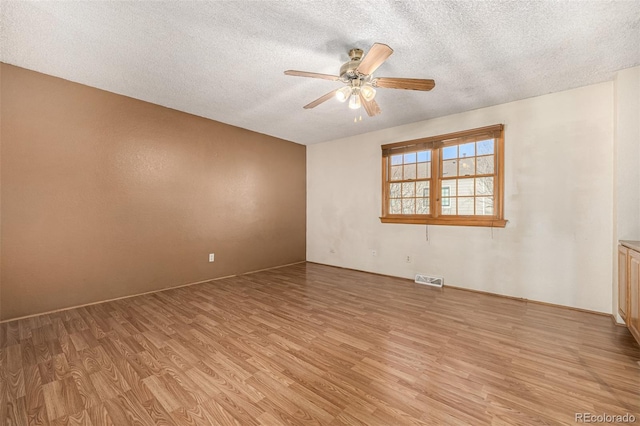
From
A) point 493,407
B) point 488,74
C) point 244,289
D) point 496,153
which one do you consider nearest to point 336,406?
point 493,407

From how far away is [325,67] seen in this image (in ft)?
8.92

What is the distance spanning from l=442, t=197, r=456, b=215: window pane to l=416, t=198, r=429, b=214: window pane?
0.87 ft

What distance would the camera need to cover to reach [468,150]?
3.91m

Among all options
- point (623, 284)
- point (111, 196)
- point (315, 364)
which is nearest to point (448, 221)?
point (623, 284)

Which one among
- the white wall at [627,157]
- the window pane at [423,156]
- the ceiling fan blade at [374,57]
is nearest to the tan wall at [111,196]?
the window pane at [423,156]

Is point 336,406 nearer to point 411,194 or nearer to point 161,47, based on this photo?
point 161,47

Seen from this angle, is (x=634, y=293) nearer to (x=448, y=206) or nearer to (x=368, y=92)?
(x=448, y=206)

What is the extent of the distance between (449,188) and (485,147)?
2.45 ft

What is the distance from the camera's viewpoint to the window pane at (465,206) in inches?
153

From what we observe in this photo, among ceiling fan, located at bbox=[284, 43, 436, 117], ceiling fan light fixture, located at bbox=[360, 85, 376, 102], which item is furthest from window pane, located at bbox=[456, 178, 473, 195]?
ceiling fan light fixture, located at bbox=[360, 85, 376, 102]

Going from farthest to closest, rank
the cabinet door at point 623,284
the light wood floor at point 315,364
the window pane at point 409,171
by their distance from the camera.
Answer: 1. the window pane at point 409,171
2. the cabinet door at point 623,284
3. the light wood floor at point 315,364

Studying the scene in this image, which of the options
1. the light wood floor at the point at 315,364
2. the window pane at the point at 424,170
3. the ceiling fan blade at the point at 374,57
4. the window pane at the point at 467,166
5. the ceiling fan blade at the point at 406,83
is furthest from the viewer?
the window pane at the point at 424,170

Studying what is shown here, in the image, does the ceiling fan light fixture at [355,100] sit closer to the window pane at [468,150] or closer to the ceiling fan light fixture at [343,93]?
the ceiling fan light fixture at [343,93]

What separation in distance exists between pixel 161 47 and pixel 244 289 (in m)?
3.12
